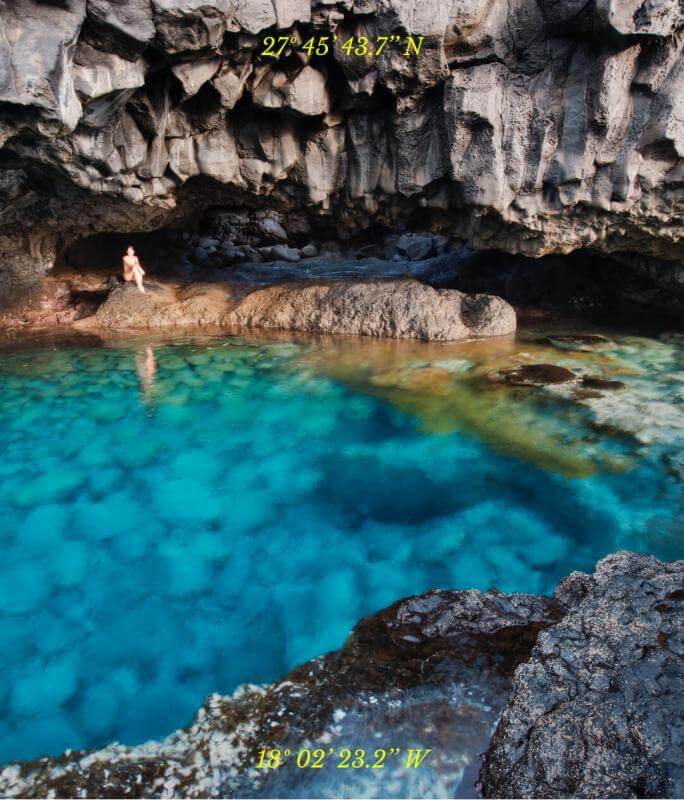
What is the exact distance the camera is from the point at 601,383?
6.54 metres

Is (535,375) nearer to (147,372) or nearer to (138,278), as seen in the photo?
(147,372)

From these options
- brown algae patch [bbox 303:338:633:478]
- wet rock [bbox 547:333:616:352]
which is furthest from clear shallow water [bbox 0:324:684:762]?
wet rock [bbox 547:333:616:352]

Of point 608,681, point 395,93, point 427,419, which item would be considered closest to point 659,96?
point 395,93

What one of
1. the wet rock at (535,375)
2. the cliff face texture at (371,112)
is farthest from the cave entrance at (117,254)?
the wet rock at (535,375)

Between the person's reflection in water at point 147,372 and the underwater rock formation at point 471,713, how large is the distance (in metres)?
5.16

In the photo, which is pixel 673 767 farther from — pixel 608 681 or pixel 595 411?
pixel 595 411

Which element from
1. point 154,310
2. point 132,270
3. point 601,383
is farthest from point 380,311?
point 132,270

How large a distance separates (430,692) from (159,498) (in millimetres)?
3328

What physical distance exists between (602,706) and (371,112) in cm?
831

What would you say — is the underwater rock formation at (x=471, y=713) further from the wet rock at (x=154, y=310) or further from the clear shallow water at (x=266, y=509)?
the wet rock at (x=154, y=310)

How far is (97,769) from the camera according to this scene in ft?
6.76

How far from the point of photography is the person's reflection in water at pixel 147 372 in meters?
7.01

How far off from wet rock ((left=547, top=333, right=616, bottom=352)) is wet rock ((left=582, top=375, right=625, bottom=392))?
1387 millimetres

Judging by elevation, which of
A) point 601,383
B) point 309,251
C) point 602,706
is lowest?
point 601,383
